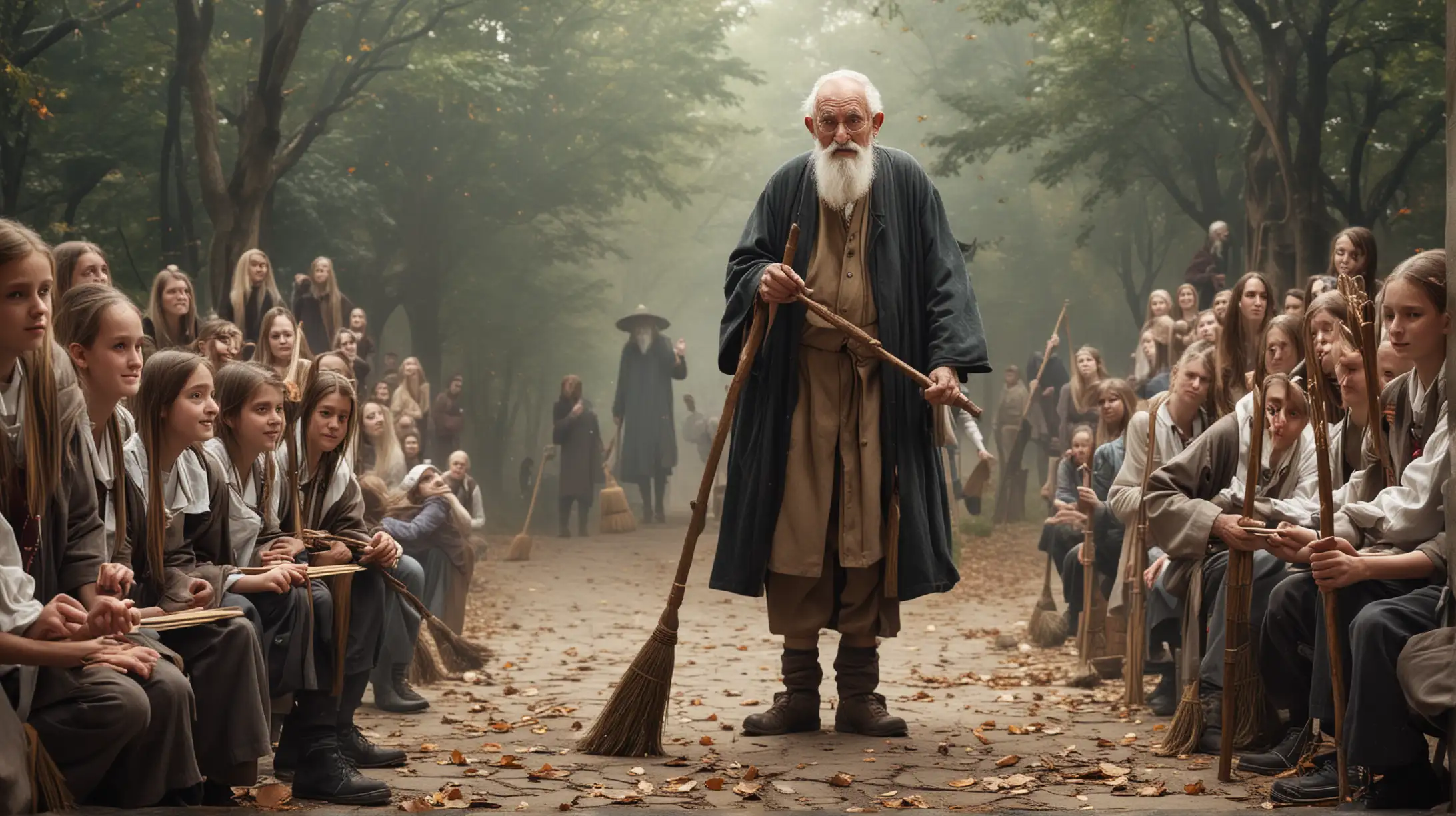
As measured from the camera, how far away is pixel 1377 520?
435 cm

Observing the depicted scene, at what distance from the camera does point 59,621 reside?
141 inches

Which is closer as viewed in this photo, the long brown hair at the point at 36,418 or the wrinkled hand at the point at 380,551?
the long brown hair at the point at 36,418

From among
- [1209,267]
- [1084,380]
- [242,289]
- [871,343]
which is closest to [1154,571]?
[871,343]

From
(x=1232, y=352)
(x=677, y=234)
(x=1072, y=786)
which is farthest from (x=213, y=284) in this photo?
(x=677, y=234)

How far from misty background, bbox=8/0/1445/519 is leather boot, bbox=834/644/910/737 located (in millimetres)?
9480

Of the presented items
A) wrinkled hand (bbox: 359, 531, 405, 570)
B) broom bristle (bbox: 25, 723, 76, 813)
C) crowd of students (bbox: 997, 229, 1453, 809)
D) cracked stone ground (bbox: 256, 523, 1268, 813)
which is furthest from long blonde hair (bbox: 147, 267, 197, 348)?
crowd of students (bbox: 997, 229, 1453, 809)

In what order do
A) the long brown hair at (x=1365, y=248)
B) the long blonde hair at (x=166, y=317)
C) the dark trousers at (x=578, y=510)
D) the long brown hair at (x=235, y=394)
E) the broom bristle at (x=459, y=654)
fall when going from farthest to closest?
the dark trousers at (x=578, y=510), the long blonde hair at (x=166, y=317), the broom bristle at (x=459, y=654), the long brown hair at (x=1365, y=248), the long brown hair at (x=235, y=394)

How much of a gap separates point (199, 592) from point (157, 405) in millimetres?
567

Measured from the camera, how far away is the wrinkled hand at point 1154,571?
20.4 ft

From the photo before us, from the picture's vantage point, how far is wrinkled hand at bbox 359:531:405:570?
5.13 m

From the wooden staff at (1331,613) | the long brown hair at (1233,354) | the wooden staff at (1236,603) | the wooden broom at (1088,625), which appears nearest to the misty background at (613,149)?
the wooden broom at (1088,625)

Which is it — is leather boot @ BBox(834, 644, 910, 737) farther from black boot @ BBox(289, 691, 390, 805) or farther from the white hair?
the white hair

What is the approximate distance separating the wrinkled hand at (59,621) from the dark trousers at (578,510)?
14070 millimetres

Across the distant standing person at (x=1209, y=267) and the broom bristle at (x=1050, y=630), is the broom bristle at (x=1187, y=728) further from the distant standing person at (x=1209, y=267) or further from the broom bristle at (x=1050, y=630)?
the distant standing person at (x=1209, y=267)
